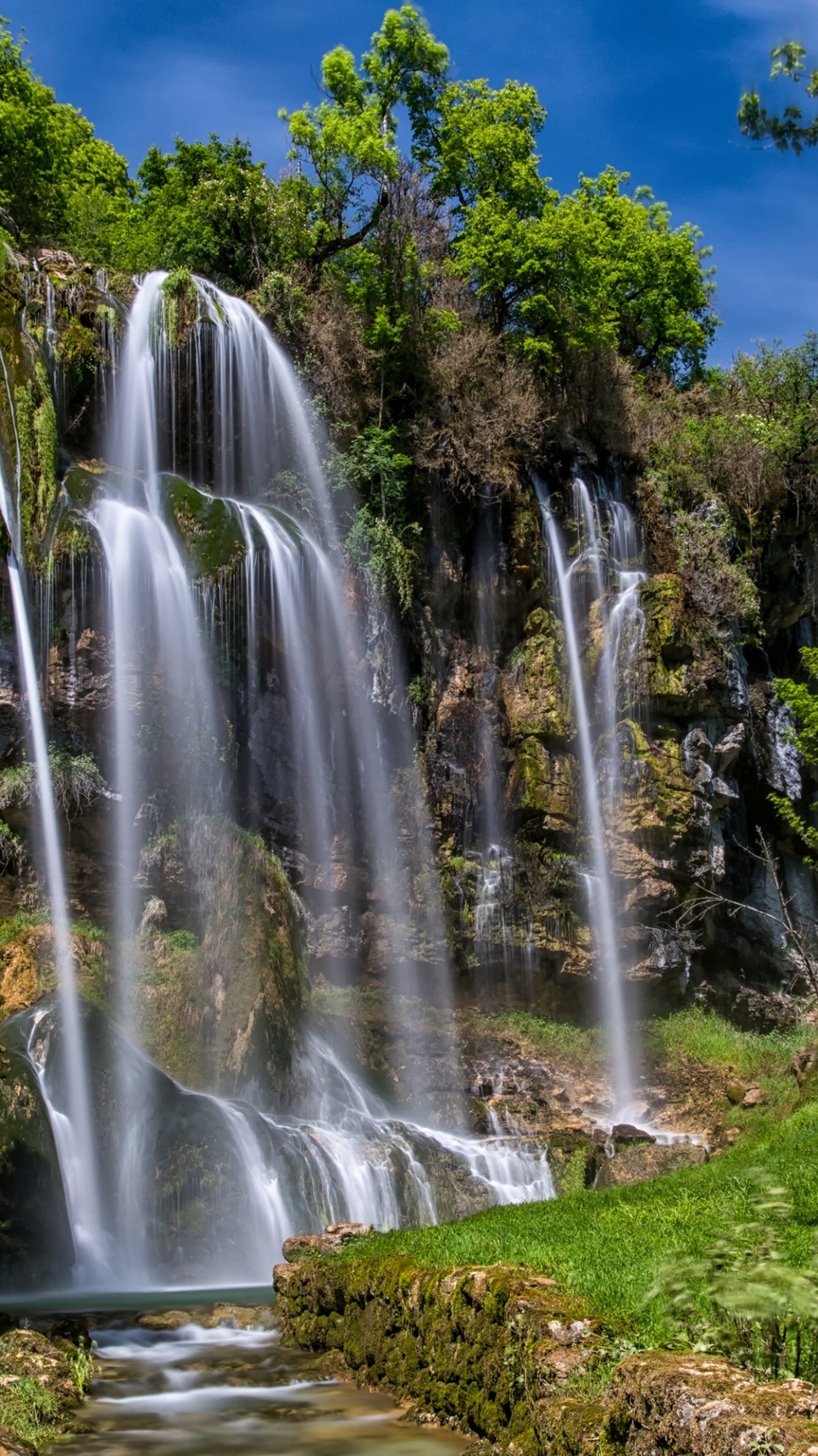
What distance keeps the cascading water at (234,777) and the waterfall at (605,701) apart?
10.6 feet

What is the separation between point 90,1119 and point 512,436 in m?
16.1

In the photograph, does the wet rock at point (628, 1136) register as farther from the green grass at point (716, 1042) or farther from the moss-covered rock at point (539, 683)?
the moss-covered rock at point (539, 683)

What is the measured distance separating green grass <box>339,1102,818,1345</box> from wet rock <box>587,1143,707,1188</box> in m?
2.74

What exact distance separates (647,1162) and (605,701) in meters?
10.1

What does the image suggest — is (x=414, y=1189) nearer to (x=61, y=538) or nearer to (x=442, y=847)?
(x=442, y=847)

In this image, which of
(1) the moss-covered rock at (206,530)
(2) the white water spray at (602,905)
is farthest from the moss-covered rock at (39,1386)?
(2) the white water spray at (602,905)

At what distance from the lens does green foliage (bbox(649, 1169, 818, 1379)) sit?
14.4 feet

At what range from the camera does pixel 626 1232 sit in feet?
26.4

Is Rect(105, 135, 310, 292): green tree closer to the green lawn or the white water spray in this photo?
the white water spray

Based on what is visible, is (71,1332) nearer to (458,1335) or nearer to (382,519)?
(458,1335)

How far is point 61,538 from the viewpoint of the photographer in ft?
58.1

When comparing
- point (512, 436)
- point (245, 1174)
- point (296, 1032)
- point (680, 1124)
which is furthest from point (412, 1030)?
point (512, 436)

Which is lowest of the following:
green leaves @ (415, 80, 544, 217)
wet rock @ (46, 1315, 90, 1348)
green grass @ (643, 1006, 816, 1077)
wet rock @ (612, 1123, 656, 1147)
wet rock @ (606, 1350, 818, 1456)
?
wet rock @ (612, 1123, 656, 1147)

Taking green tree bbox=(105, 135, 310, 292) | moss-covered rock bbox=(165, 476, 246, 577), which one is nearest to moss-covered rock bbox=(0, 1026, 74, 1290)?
moss-covered rock bbox=(165, 476, 246, 577)
